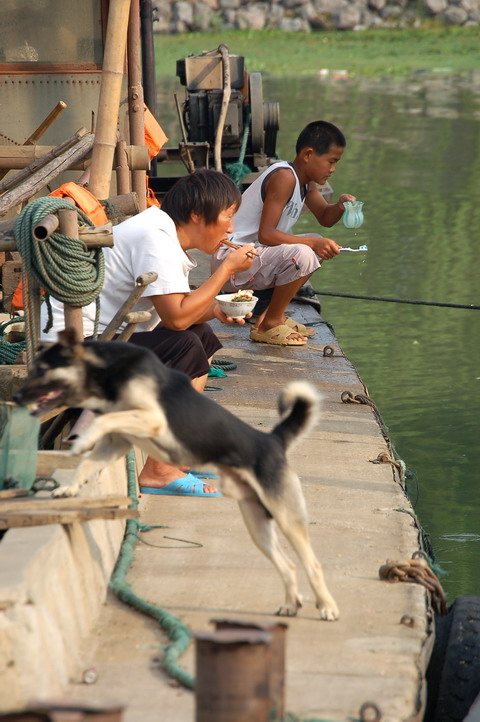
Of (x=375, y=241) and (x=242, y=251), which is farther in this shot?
(x=375, y=241)

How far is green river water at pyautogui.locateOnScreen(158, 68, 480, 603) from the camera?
311 inches

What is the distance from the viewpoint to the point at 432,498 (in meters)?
7.75

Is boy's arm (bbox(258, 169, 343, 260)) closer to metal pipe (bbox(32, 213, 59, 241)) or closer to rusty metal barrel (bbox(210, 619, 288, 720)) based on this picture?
metal pipe (bbox(32, 213, 59, 241))

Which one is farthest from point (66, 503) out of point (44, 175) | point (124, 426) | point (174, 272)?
point (44, 175)

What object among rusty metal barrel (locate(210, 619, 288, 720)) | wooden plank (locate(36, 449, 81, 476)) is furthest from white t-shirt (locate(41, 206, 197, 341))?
rusty metal barrel (locate(210, 619, 288, 720))

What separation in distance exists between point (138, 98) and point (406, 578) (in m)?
4.80

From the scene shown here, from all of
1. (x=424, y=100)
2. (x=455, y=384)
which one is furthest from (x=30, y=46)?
(x=424, y=100)

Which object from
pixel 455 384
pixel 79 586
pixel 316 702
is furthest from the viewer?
pixel 455 384

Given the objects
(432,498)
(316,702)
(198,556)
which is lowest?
(432,498)

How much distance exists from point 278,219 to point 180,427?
Result: 3990mm

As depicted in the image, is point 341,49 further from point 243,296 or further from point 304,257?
point 243,296

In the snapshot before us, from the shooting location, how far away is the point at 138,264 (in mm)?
5023

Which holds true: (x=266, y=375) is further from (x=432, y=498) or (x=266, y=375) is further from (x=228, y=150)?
(x=228, y=150)

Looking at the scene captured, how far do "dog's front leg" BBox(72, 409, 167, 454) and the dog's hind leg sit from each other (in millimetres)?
432
